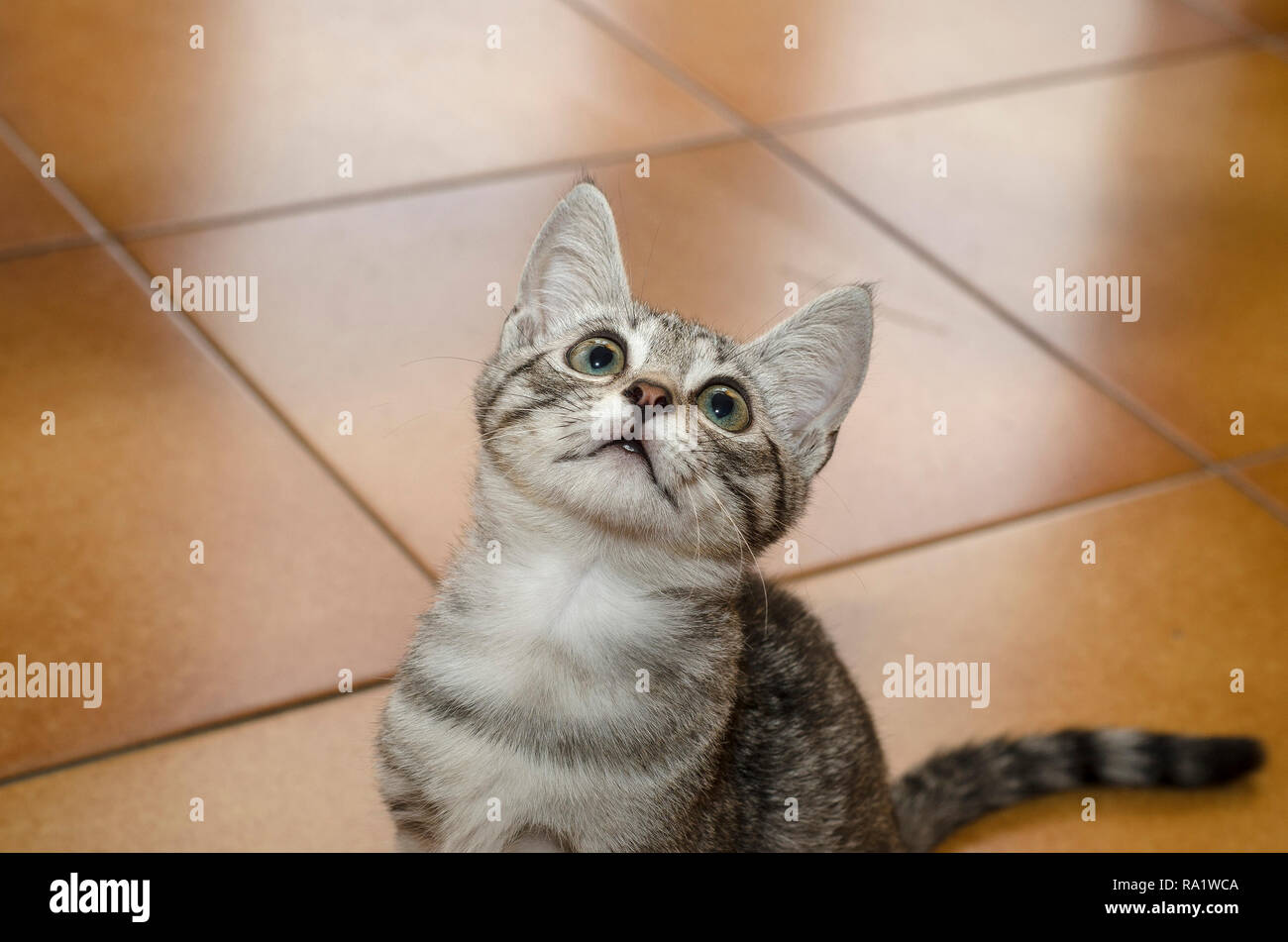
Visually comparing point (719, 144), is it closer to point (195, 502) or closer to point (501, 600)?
point (195, 502)

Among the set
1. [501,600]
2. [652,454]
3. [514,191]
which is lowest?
[501,600]

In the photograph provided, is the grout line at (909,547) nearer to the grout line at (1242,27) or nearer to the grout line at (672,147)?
the grout line at (672,147)

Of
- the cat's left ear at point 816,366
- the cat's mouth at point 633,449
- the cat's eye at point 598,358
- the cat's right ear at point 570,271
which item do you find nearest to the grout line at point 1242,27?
the cat's left ear at point 816,366

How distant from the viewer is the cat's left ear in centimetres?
191

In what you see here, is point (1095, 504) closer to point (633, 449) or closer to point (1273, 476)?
point (1273, 476)

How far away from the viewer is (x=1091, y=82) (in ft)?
15.1

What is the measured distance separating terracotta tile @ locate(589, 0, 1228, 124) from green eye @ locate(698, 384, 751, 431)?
2512 mm

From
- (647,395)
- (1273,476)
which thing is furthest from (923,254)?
(647,395)

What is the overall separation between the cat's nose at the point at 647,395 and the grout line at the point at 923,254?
6.27 ft

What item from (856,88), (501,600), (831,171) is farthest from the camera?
(856,88)

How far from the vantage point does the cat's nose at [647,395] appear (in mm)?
1722

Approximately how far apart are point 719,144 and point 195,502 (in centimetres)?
197

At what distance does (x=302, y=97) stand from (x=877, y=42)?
6.12 ft
